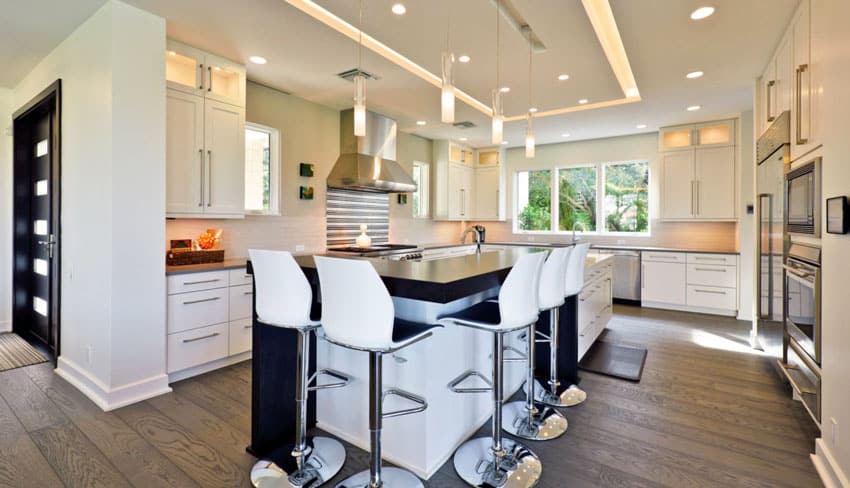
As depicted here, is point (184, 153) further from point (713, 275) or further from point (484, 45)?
point (713, 275)

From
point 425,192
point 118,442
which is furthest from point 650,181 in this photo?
point 118,442

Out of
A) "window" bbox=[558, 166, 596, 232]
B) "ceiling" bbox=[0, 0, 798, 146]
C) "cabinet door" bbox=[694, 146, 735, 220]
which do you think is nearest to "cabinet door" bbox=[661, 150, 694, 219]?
"cabinet door" bbox=[694, 146, 735, 220]

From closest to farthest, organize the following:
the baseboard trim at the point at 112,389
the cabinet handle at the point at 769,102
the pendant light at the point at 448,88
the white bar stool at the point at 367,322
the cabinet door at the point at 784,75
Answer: the white bar stool at the point at 367,322
the pendant light at the point at 448,88
the baseboard trim at the point at 112,389
the cabinet door at the point at 784,75
the cabinet handle at the point at 769,102

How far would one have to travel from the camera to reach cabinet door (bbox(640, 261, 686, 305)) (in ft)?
18.6

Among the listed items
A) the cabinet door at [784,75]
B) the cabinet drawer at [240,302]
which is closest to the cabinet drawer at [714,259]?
the cabinet door at [784,75]

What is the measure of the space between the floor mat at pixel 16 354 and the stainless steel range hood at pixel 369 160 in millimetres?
3174

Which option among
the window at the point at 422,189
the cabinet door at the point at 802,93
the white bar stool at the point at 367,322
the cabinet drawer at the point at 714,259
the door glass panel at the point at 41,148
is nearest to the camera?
the white bar stool at the point at 367,322

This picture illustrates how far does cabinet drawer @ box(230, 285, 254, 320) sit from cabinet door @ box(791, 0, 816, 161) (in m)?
4.04

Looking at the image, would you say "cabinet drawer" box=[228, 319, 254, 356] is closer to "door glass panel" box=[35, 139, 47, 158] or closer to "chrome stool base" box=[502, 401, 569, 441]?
"chrome stool base" box=[502, 401, 569, 441]

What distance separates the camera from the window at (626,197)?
256 inches

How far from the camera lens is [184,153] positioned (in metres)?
3.29

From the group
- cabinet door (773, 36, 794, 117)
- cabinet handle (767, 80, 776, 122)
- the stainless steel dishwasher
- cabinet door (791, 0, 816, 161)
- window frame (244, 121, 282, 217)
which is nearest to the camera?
cabinet door (791, 0, 816, 161)

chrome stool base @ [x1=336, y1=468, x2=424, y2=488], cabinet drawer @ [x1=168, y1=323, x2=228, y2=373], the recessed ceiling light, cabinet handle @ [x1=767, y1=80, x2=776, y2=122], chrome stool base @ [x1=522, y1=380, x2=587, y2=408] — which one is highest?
the recessed ceiling light

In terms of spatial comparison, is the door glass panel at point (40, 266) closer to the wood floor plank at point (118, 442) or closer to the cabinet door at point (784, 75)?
the wood floor plank at point (118, 442)
